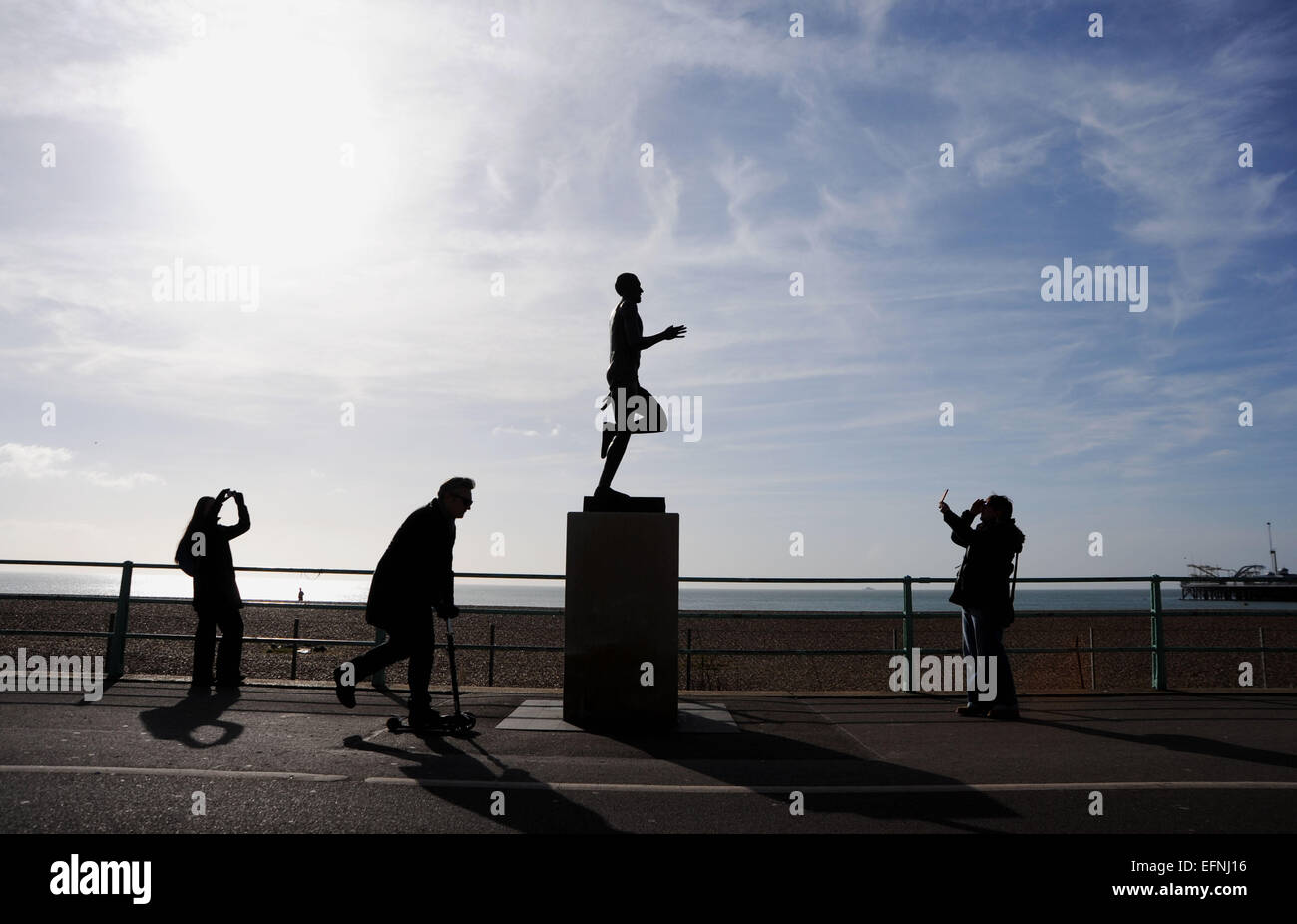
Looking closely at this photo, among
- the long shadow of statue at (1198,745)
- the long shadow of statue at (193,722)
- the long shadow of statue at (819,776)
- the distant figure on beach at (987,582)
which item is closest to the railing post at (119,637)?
the long shadow of statue at (193,722)

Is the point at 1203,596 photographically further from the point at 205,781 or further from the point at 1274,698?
the point at 205,781

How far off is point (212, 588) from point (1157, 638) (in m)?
9.63

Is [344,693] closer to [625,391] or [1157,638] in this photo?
[625,391]

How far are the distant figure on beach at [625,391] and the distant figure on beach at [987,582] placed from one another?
2878 mm

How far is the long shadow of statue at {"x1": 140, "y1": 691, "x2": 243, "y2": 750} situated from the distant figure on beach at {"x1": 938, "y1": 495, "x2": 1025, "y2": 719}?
5873mm

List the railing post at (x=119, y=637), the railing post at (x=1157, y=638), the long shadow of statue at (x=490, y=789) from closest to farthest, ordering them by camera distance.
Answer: the long shadow of statue at (x=490, y=789) → the railing post at (x=119, y=637) → the railing post at (x=1157, y=638)

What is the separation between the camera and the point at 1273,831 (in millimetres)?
4512

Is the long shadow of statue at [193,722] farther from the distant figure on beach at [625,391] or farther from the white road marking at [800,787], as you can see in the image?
the distant figure on beach at [625,391]

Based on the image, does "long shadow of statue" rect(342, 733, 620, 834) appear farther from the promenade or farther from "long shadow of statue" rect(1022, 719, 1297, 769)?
"long shadow of statue" rect(1022, 719, 1297, 769)

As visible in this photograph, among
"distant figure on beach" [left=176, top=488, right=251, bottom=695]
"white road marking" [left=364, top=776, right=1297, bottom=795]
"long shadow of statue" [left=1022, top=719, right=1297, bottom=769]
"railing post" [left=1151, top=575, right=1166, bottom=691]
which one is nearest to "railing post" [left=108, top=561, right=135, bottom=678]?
"distant figure on beach" [left=176, top=488, right=251, bottom=695]

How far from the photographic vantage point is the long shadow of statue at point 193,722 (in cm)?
646

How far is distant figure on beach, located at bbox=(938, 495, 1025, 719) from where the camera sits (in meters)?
8.62
